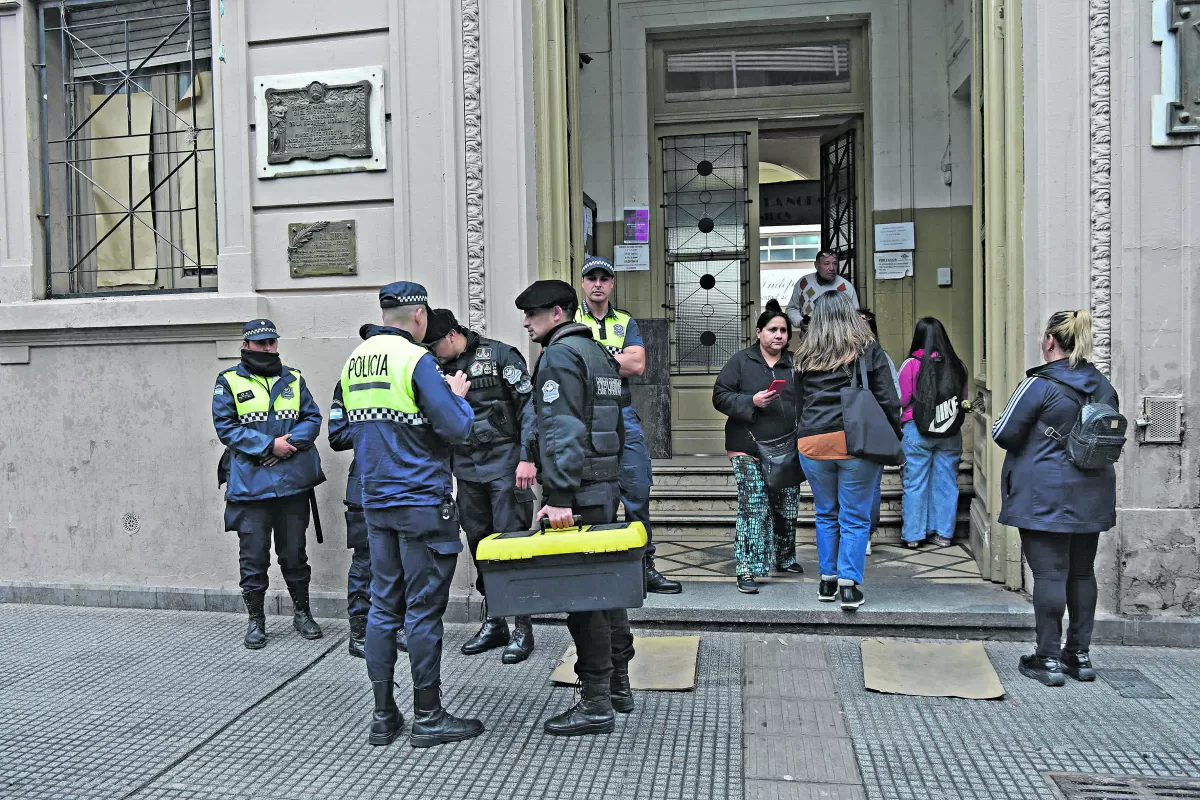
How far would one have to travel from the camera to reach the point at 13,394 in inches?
278

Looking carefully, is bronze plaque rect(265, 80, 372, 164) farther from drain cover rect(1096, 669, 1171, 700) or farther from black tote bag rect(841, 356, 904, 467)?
drain cover rect(1096, 669, 1171, 700)

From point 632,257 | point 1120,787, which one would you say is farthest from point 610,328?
point 632,257

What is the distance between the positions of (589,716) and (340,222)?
3.73 metres

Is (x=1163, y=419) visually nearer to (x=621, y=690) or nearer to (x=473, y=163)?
(x=621, y=690)

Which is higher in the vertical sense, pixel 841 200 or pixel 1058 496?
pixel 841 200

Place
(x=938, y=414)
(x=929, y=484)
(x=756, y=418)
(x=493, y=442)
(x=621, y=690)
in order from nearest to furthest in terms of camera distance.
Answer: (x=621, y=690), (x=493, y=442), (x=756, y=418), (x=938, y=414), (x=929, y=484)

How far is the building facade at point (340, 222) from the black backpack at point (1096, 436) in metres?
0.98

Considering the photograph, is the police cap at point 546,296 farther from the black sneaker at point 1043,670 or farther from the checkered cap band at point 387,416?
the black sneaker at point 1043,670

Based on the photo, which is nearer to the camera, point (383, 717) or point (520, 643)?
point (383, 717)

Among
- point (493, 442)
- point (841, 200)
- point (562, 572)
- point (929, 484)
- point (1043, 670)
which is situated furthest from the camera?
point (841, 200)

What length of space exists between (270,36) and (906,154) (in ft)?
19.8

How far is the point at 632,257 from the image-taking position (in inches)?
398

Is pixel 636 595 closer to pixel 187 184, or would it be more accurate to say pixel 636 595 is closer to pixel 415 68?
pixel 415 68

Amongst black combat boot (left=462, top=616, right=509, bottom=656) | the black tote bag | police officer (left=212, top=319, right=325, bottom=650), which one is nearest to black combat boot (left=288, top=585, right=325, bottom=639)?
police officer (left=212, top=319, right=325, bottom=650)
